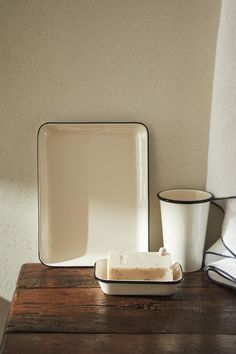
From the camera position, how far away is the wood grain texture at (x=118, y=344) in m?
0.65

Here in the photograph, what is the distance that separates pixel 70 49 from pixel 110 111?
0.18 meters

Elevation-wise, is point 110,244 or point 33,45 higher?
point 33,45

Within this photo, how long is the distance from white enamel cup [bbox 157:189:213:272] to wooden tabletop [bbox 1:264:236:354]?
0.05m

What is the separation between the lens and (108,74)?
95 centimetres

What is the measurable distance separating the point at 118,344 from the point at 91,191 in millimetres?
407

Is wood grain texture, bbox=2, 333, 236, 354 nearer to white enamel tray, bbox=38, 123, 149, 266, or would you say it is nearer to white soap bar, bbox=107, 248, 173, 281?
white soap bar, bbox=107, 248, 173, 281

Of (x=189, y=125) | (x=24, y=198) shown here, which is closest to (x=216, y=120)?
(x=189, y=125)

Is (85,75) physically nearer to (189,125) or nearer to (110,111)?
(110,111)

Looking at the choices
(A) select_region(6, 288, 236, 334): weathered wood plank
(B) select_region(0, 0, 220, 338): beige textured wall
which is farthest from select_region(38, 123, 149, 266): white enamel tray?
(A) select_region(6, 288, 236, 334): weathered wood plank

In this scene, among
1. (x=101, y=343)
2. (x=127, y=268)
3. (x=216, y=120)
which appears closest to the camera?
(x=101, y=343)

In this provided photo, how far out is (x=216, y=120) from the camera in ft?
2.99

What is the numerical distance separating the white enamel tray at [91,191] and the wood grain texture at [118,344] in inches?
11.4

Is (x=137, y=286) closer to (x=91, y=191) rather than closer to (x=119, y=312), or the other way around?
(x=119, y=312)

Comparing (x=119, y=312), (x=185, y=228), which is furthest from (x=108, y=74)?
(x=119, y=312)
